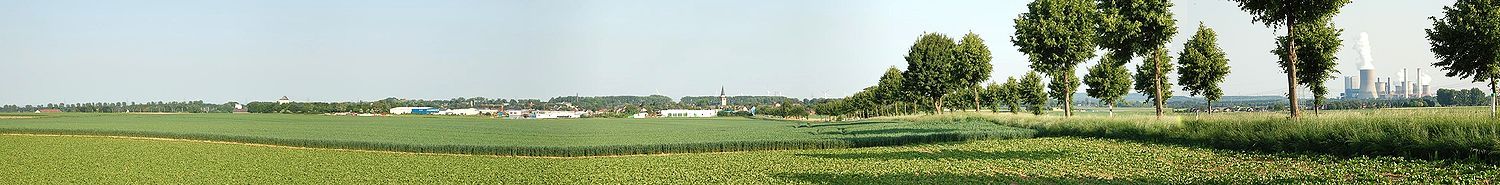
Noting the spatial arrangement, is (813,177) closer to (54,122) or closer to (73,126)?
(73,126)

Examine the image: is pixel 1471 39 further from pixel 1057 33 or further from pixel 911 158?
pixel 911 158

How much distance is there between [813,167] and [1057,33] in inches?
593

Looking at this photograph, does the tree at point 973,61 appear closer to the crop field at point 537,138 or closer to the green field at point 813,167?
the crop field at point 537,138

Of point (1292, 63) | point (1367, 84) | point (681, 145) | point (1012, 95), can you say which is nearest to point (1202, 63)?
point (1367, 84)

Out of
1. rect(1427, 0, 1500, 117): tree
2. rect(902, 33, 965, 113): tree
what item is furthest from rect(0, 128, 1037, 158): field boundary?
rect(902, 33, 965, 113): tree

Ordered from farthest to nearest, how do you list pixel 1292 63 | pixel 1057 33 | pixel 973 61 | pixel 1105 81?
pixel 973 61
pixel 1105 81
pixel 1057 33
pixel 1292 63

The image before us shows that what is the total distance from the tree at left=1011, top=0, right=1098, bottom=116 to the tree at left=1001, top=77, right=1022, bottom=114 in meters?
23.6

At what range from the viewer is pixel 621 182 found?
9.14 metres

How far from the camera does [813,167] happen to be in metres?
11.2

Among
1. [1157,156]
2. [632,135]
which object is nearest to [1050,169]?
[1157,156]

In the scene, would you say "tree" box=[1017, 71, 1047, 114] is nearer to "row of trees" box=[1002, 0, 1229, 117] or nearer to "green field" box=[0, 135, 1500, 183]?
"row of trees" box=[1002, 0, 1229, 117]

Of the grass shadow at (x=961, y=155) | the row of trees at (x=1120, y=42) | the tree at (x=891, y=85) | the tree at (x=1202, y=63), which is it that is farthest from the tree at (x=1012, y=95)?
the grass shadow at (x=961, y=155)

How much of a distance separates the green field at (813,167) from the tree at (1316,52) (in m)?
7.36

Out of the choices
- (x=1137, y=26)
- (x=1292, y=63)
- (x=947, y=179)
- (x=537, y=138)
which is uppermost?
(x=1137, y=26)
